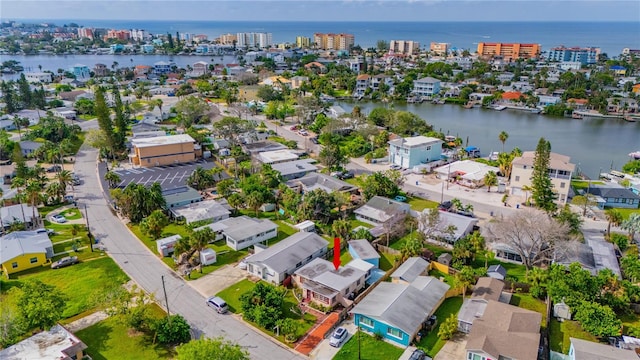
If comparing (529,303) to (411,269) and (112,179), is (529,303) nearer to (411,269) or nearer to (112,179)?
(411,269)

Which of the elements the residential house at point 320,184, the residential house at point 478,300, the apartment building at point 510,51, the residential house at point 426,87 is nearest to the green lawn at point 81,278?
the residential house at point 320,184

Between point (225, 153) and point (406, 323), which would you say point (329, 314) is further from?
point (225, 153)

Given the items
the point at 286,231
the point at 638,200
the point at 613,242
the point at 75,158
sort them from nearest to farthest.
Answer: the point at 613,242, the point at 286,231, the point at 638,200, the point at 75,158

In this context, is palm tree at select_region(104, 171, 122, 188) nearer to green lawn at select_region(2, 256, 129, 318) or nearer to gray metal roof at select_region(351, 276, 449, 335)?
green lawn at select_region(2, 256, 129, 318)

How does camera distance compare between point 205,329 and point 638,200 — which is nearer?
point 205,329

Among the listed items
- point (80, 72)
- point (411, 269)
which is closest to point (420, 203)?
point (411, 269)

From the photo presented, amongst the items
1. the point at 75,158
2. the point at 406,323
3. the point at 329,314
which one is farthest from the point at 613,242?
the point at 75,158

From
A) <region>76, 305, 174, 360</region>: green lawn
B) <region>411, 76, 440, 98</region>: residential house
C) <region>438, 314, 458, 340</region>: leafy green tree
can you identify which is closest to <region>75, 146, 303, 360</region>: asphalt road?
<region>76, 305, 174, 360</region>: green lawn
